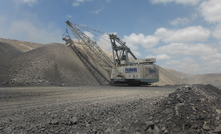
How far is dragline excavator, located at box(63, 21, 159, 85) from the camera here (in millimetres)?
20734

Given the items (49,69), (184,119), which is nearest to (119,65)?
(49,69)

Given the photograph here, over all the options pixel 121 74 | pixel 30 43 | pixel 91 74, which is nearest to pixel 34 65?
pixel 91 74

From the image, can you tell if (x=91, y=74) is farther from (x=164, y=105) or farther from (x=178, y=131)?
(x=178, y=131)

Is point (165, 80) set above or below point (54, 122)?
above

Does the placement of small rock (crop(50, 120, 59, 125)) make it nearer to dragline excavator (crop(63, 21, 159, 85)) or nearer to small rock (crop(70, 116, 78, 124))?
small rock (crop(70, 116, 78, 124))

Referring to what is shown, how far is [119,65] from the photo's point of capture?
2345 centimetres

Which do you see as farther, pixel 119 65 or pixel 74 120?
pixel 119 65

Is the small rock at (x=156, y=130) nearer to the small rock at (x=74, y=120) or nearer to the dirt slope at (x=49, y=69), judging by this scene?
the small rock at (x=74, y=120)

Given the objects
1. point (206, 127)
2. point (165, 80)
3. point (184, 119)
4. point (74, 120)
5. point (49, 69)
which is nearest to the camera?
point (206, 127)

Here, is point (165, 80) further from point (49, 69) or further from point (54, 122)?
point (54, 122)

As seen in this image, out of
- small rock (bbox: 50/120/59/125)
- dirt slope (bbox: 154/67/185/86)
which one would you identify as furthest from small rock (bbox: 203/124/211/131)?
dirt slope (bbox: 154/67/185/86)

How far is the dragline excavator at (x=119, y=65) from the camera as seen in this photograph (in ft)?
68.0

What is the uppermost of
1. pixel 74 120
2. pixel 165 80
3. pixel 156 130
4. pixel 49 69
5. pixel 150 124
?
pixel 49 69

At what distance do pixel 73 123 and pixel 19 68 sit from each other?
17.1 metres
